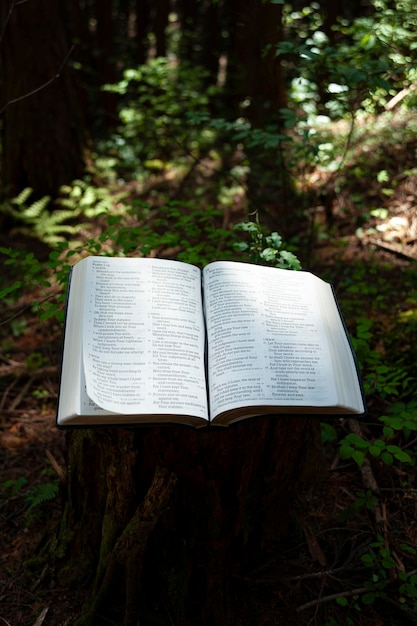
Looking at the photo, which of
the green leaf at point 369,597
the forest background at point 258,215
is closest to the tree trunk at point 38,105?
the forest background at point 258,215

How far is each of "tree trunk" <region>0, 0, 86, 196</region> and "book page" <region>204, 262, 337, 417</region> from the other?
15.4 ft

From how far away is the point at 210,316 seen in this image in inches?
66.3

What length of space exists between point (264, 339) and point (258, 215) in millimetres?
2855

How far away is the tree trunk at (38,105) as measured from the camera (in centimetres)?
558

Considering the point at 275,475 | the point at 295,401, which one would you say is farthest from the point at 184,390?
the point at 275,475

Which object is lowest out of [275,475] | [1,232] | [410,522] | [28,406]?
[1,232]

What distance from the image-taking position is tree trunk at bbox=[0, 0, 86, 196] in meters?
5.58

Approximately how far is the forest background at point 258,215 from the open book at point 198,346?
0.41 metres

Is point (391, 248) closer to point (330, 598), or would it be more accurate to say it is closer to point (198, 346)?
point (330, 598)

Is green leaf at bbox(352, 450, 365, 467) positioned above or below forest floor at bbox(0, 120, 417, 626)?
above

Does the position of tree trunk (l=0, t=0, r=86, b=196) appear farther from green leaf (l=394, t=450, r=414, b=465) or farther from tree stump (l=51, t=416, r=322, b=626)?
green leaf (l=394, t=450, r=414, b=465)

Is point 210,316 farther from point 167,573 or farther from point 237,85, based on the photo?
point 237,85

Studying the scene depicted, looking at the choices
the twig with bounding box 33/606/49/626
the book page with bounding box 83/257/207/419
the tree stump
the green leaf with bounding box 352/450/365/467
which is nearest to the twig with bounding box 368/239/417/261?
the tree stump

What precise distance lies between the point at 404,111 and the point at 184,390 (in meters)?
5.52
